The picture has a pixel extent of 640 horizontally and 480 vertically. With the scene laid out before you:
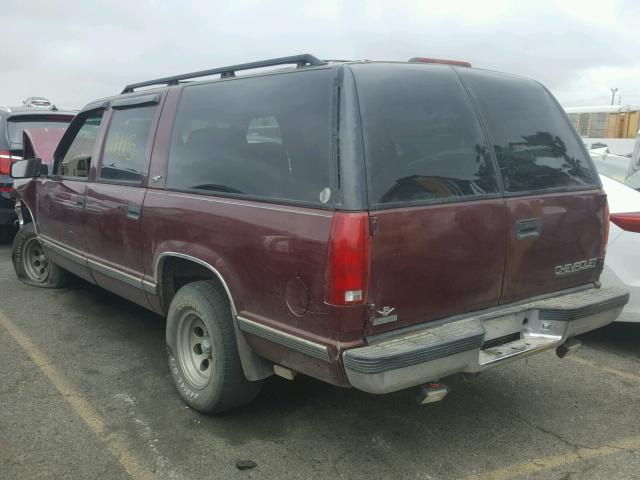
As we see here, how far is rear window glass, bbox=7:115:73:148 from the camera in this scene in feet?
25.8

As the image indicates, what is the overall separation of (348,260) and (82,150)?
3.23 metres

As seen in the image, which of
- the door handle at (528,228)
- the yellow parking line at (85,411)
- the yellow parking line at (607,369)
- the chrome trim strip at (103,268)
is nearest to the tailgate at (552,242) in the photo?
the door handle at (528,228)

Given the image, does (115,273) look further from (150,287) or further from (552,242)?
(552,242)

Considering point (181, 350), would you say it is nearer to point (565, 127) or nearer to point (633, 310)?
point (565, 127)

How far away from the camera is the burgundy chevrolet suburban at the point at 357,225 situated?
261 centimetres

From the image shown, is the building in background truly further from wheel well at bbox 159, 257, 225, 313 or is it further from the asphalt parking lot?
wheel well at bbox 159, 257, 225, 313

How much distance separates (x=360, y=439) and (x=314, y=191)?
4.73 feet

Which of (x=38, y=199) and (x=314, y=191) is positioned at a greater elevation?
(x=314, y=191)

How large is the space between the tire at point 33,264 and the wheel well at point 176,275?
2.58m

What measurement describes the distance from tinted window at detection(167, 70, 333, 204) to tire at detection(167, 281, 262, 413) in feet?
2.05

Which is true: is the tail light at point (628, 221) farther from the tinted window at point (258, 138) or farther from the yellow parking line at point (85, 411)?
the yellow parking line at point (85, 411)

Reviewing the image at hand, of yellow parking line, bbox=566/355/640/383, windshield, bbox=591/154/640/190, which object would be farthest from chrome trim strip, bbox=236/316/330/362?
windshield, bbox=591/154/640/190

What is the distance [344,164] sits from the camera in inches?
103

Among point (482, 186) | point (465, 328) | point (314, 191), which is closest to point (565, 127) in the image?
point (482, 186)
